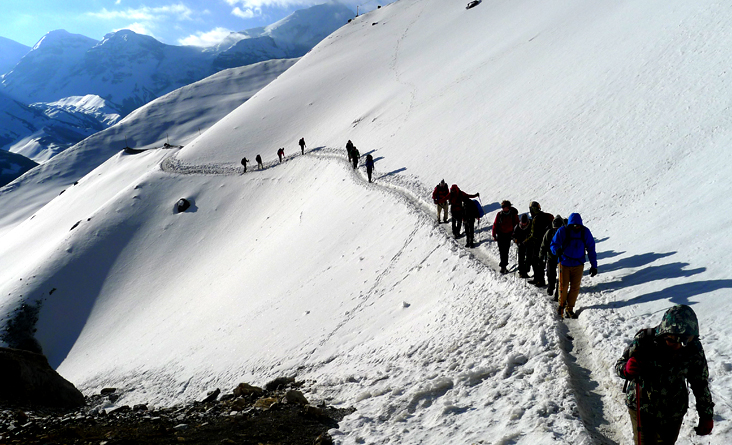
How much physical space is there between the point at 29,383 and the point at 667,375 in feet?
48.2

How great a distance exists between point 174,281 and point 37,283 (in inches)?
526

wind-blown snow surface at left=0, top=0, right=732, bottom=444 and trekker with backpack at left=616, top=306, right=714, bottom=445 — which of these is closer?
trekker with backpack at left=616, top=306, right=714, bottom=445

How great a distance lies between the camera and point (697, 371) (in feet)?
12.7

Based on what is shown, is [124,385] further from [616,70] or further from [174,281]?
[616,70]

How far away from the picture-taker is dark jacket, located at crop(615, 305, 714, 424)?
152 inches

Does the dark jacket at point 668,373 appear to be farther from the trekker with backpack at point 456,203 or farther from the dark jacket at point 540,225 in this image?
the trekker with backpack at point 456,203

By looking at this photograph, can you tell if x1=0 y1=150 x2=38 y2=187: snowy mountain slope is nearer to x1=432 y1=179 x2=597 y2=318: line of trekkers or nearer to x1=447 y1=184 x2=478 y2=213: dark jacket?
x1=447 y1=184 x2=478 y2=213: dark jacket

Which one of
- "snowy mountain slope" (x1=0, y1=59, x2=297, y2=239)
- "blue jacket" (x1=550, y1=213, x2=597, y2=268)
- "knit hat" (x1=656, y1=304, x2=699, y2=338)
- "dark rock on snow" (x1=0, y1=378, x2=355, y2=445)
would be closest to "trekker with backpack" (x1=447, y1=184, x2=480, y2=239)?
"blue jacket" (x1=550, y1=213, x2=597, y2=268)

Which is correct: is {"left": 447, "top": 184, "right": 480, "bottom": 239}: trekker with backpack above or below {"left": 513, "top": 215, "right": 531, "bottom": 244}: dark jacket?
above

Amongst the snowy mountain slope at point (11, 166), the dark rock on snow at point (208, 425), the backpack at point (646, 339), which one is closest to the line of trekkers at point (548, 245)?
the backpack at point (646, 339)

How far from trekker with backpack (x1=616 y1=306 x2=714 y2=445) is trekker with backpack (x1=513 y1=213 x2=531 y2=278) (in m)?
6.26

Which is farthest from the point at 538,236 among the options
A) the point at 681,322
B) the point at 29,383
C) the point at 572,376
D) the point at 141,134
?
the point at 141,134

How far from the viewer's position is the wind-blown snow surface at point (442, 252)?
7211mm

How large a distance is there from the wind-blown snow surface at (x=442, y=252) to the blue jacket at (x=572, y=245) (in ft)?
3.47
